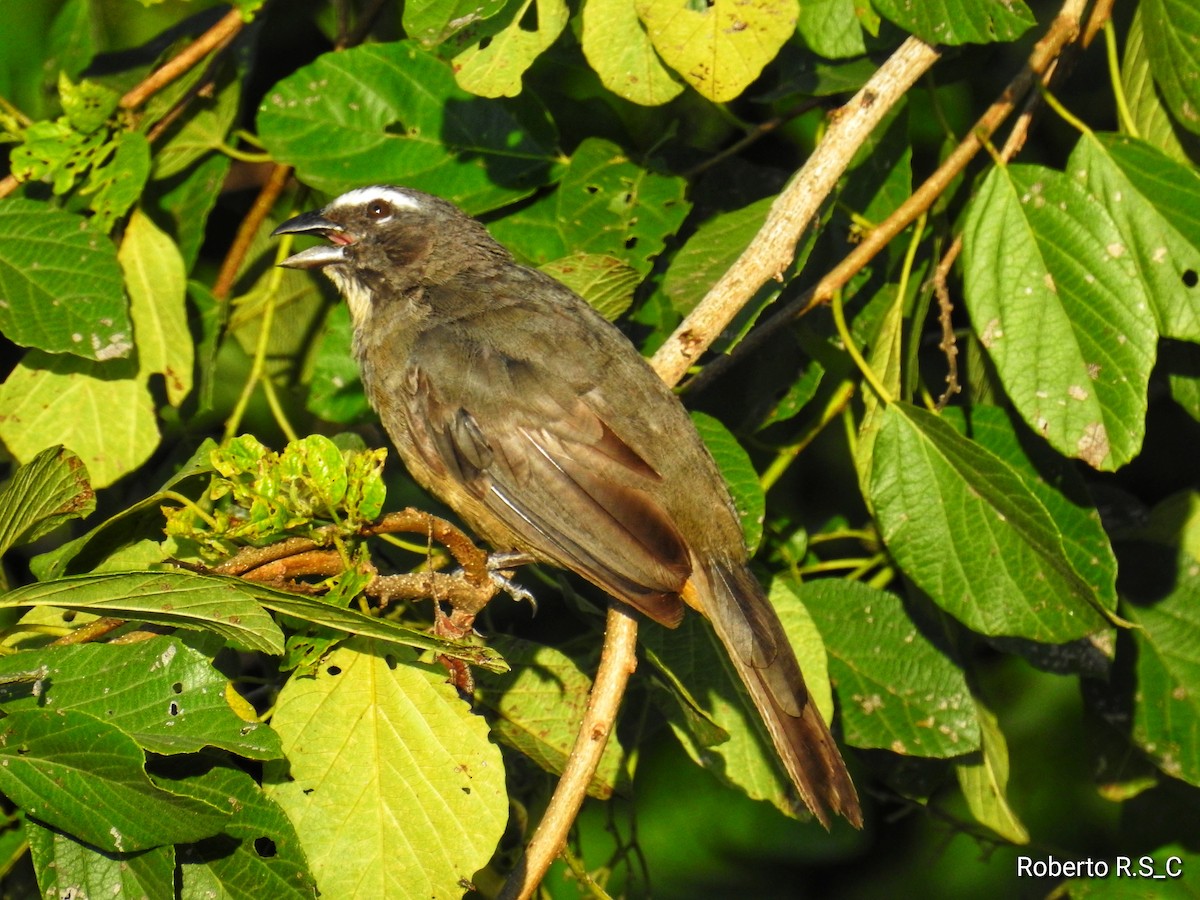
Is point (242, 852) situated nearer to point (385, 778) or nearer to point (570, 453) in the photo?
point (385, 778)

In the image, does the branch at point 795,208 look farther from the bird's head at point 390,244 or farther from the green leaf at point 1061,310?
the bird's head at point 390,244

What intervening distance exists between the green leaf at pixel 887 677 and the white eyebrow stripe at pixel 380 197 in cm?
201

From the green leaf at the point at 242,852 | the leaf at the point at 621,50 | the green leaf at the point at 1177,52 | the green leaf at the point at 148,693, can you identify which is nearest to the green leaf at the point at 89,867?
the green leaf at the point at 242,852

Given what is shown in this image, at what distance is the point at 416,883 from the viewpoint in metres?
2.86

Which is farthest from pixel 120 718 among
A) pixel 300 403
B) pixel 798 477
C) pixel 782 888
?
pixel 782 888

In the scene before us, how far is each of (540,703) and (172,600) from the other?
122 cm

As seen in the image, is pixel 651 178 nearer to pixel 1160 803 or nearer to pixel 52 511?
pixel 52 511

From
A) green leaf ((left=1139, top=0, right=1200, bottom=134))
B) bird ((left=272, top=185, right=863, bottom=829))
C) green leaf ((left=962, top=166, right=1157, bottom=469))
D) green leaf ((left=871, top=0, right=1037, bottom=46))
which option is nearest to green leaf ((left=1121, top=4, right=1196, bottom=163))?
green leaf ((left=1139, top=0, right=1200, bottom=134))

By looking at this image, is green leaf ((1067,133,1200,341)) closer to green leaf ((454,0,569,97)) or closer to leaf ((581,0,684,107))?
leaf ((581,0,684,107))

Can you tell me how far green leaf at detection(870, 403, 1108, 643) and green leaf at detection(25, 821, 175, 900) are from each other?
203 cm

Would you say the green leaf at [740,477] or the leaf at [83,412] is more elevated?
the leaf at [83,412]

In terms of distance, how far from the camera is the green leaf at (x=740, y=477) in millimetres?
3568

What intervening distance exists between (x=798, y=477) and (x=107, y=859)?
2.82 m

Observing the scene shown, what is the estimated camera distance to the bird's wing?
12.2 ft
